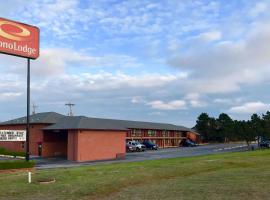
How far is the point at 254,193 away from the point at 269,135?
196 ft

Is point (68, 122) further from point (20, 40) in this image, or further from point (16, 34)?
point (16, 34)

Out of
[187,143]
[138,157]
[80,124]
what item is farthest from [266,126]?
[80,124]

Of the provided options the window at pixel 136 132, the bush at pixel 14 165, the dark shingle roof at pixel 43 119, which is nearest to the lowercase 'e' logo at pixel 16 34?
the bush at pixel 14 165

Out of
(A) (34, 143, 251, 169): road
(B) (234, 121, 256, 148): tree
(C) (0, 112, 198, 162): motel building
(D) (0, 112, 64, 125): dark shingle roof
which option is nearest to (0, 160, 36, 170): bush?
(A) (34, 143, 251, 169): road

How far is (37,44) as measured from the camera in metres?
32.7

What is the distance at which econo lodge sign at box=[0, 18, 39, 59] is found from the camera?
2966 centimetres

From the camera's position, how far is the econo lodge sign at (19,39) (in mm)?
29656

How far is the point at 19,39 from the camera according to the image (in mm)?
30969

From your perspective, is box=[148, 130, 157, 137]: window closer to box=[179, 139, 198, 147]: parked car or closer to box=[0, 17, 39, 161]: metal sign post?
box=[179, 139, 198, 147]: parked car

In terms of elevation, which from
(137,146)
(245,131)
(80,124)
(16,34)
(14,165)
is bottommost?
(14,165)

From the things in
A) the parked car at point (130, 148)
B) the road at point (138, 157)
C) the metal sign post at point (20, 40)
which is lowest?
the road at point (138, 157)

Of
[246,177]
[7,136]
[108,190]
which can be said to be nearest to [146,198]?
[108,190]

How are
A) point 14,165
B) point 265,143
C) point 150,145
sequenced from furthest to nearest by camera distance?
point 150,145
point 265,143
point 14,165

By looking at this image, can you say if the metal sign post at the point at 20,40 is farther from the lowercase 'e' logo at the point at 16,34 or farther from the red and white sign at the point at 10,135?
the red and white sign at the point at 10,135
